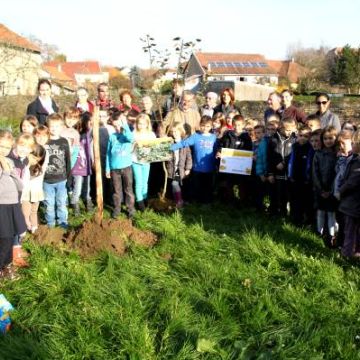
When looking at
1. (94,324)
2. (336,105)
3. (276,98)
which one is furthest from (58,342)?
(336,105)

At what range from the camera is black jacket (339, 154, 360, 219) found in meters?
4.45

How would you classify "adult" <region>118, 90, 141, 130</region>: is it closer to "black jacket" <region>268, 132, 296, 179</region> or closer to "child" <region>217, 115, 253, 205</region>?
"child" <region>217, 115, 253, 205</region>

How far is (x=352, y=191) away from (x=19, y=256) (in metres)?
3.93

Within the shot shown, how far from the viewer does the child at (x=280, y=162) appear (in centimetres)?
616

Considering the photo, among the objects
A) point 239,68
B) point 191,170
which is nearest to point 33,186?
point 191,170

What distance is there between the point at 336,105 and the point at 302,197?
12.8 m

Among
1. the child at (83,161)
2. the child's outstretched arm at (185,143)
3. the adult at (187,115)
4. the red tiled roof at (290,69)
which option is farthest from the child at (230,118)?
the red tiled roof at (290,69)

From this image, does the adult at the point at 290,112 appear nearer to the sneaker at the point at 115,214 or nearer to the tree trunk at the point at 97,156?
the sneaker at the point at 115,214

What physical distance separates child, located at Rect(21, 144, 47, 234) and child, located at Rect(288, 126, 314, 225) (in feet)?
11.9

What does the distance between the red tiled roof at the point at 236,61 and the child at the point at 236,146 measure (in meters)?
52.5

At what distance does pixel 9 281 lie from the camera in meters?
4.20

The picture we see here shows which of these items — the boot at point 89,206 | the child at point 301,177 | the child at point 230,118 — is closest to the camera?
the child at point 301,177

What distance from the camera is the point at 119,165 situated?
6.35 m

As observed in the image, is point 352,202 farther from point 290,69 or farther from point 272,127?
point 290,69
